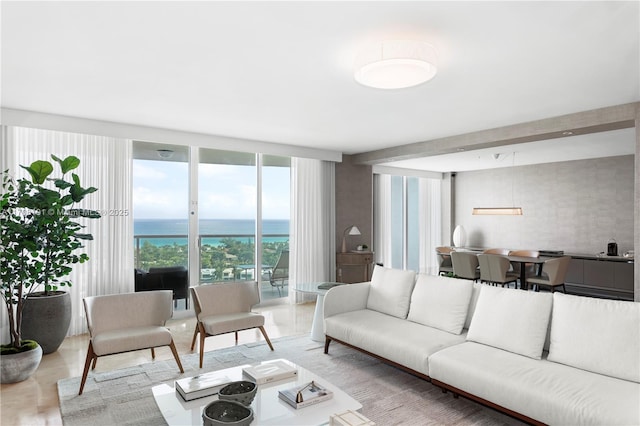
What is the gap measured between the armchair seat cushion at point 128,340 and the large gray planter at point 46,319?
1050mm

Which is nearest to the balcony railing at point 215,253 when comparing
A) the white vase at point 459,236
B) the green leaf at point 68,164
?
the green leaf at point 68,164

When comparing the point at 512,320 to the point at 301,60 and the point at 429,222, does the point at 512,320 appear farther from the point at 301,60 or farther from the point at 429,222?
the point at 429,222

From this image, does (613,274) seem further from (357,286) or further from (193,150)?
(193,150)

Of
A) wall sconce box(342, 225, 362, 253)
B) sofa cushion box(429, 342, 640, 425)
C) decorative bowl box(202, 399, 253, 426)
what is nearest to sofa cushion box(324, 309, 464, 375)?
sofa cushion box(429, 342, 640, 425)

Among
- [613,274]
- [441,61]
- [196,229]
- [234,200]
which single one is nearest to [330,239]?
[234,200]

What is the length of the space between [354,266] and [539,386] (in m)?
4.73

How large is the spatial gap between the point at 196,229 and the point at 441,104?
3.66 meters

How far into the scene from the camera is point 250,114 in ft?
14.5

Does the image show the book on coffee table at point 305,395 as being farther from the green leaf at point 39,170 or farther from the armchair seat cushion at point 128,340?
the green leaf at point 39,170

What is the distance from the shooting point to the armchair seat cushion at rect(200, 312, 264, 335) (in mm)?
3727

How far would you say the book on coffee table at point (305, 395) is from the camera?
231 cm

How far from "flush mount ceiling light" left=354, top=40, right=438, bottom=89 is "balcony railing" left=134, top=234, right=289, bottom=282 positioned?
3.86m

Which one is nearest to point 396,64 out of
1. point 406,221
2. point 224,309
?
point 224,309

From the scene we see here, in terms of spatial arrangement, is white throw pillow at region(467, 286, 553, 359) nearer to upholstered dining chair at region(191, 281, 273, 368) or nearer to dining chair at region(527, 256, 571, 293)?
upholstered dining chair at region(191, 281, 273, 368)
